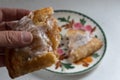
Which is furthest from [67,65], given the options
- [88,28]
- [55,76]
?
[88,28]

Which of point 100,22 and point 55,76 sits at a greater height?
point 100,22

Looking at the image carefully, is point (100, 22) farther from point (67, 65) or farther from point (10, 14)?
point (10, 14)

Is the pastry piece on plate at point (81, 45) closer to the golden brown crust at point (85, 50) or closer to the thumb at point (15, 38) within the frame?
the golden brown crust at point (85, 50)

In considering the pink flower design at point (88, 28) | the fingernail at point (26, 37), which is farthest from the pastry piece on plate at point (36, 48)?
the pink flower design at point (88, 28)

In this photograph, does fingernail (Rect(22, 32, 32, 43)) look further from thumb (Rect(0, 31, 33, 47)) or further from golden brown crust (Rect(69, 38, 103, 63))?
golden brown crust (Rect(69, 38, 103, 63))

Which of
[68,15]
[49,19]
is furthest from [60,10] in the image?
[49,19]

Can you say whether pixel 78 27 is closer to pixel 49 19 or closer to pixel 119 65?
pixel 119 65
